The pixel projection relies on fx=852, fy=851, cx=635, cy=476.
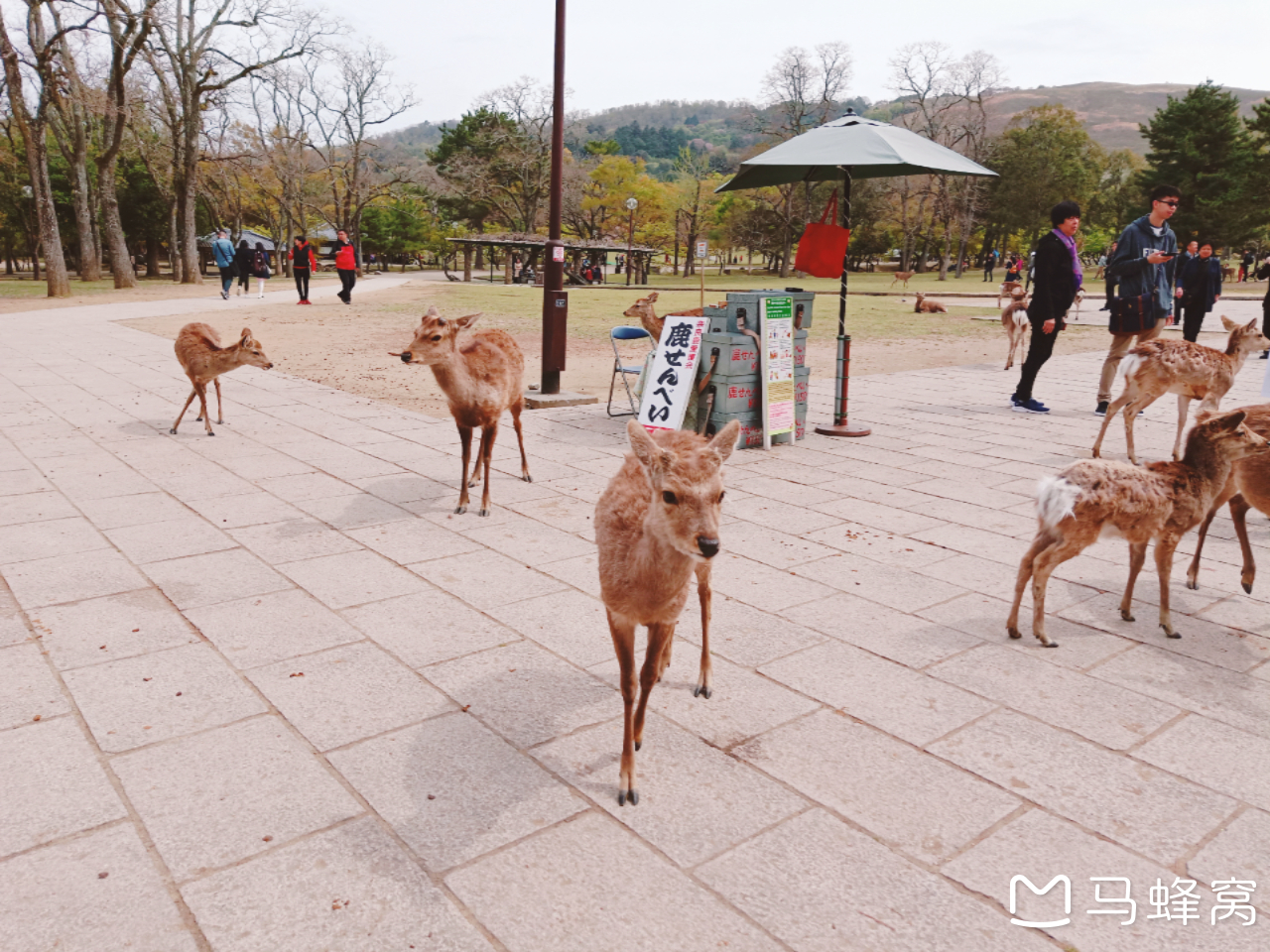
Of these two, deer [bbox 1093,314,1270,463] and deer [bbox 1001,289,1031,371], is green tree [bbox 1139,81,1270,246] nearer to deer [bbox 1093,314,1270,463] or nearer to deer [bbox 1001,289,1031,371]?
deer [bbox 1001,289,1031,371]

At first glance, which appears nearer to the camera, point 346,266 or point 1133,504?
point 1133,504

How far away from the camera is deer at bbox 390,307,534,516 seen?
21.2 ft

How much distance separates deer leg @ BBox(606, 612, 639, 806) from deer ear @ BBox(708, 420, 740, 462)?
73 cm

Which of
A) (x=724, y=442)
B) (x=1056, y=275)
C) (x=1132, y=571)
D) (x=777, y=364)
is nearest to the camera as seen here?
(x=724, y=442)

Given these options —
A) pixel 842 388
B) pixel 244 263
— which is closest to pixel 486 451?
pixel 842 388

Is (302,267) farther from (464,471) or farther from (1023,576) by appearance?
(1023,576)

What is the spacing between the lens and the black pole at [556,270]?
34.1 ft

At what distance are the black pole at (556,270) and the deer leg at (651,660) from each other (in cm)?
772

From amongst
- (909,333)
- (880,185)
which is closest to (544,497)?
(909,333)

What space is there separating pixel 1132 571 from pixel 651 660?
116 inches

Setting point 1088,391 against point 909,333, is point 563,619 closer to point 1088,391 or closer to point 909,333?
point 1088,391

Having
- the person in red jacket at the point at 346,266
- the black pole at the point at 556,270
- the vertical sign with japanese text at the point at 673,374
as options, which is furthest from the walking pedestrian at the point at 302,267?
the vertical sign with japanese text at the point at 673,374

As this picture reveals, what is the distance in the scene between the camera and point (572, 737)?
138 inches

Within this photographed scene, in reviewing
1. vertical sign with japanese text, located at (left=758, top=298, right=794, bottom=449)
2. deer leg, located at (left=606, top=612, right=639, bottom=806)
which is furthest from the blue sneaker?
deer leg, located at (left=606, top=612, right=639, bottom=806)
